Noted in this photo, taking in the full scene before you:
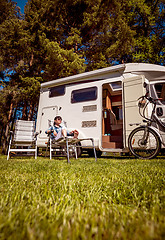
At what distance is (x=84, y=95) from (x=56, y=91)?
4.13 feet

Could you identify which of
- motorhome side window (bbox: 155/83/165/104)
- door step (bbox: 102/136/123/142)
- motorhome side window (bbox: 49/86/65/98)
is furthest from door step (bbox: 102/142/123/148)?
motorhome side window (bbox: 49/86/65/98)

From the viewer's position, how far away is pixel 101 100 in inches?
200

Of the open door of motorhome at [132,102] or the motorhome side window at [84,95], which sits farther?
the motorhome side window at [84,95]

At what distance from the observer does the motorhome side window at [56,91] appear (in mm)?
5957

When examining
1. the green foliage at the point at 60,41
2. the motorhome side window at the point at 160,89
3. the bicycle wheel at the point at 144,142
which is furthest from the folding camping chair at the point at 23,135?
the motorhome side window at the point at 160,89

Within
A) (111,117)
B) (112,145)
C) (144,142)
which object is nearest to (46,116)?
(111,117)

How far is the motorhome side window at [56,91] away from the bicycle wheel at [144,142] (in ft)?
9.75

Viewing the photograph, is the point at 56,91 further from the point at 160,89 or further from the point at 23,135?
the point at 160,89

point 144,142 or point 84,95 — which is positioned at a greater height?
point 84,95

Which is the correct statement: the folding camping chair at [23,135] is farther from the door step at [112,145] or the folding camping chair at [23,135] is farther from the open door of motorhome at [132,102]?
the open door of motorhome at [132,102]

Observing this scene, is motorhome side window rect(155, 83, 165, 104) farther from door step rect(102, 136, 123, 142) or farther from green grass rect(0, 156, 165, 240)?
green grass rect(0, 156, 165, 240)

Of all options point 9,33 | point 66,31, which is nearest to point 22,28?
point 9,33

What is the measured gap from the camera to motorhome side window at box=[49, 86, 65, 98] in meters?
5.96

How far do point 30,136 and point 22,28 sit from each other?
7.01m
